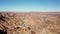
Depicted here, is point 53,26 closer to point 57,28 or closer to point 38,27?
point 57,28

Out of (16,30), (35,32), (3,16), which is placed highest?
(3,16)

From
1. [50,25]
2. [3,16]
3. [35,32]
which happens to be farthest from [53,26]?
[3,16]

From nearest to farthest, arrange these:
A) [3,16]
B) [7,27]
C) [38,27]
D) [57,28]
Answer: [7,27] < [3,16] < [38,27] < [57,28]

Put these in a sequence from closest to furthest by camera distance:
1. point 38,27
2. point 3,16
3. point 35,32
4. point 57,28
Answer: point 3,16, point 35,32, point 38,27, point 57,28

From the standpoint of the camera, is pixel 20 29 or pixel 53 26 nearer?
pixel 20 29

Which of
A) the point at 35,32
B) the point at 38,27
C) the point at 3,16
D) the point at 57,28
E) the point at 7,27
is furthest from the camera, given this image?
the point at 57,28

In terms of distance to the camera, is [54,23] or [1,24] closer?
[1,24]

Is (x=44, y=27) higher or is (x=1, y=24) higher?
(x=1, y=24)

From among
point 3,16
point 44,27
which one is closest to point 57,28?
point 44,27

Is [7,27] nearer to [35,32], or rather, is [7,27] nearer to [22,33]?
[22,33]
